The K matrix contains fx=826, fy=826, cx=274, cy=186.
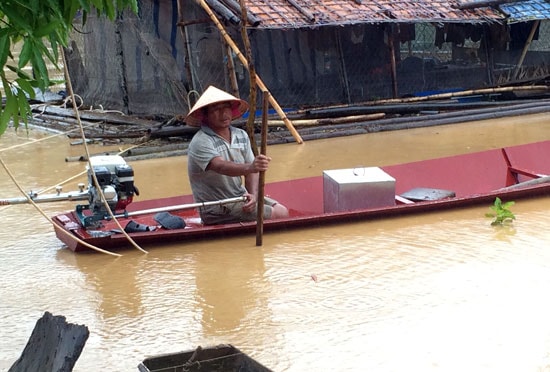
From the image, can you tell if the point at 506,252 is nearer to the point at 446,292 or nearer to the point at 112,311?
the point at 446,292

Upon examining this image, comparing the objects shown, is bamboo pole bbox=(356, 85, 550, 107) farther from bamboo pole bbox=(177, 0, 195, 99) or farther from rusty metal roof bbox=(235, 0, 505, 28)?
bamboo pole bbox=(177, 0, 195, 99)

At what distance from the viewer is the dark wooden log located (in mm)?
3105

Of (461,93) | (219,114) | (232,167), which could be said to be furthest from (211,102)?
(461,93)

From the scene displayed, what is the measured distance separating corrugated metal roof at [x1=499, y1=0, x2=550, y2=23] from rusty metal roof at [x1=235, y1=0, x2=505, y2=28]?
0.20 metres

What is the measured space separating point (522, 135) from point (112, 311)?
8.83 m

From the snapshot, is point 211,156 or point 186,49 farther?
point 186,49

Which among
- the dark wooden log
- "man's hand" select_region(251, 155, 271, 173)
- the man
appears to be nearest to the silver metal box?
the man

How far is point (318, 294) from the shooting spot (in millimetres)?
6039

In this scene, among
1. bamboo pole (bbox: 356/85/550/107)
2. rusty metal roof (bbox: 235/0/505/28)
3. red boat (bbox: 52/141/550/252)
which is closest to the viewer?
red boat (bbox: 52/141/550/252)

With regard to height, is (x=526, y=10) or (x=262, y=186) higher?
(x=526, y=10)

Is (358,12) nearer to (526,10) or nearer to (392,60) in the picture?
(392,60)

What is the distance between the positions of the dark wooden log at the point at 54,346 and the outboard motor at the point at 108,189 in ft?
10.1

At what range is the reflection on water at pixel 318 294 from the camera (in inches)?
198

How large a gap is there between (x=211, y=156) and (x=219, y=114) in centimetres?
40
